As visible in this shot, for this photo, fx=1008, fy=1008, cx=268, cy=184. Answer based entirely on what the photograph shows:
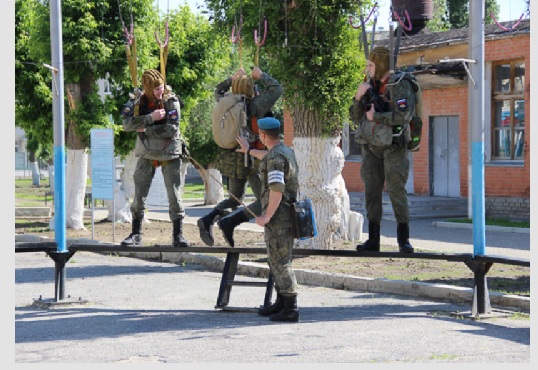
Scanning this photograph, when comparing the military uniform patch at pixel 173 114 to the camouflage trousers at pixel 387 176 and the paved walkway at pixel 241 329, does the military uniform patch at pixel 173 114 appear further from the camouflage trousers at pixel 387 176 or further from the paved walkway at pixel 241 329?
the camouflage trousers at pixel 387 176

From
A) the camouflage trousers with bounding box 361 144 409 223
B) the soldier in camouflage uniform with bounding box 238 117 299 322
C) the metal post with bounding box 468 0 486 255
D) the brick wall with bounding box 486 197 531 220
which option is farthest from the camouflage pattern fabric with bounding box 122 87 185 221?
the brick wall with bounding box 486 197 531 220

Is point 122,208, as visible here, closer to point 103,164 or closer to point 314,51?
point 103,164

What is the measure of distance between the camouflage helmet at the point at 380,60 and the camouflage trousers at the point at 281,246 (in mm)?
1927

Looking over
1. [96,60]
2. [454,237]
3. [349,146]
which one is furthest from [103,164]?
[349,146]

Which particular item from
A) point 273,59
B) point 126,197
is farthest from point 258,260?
point 126,197

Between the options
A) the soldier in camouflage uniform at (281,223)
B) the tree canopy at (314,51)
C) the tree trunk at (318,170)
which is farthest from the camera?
the tree trunk at (318,170)

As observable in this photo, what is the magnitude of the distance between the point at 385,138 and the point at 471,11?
170cm

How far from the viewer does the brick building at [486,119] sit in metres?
23.1

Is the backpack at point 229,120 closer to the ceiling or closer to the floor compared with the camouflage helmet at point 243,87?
closer to the floor

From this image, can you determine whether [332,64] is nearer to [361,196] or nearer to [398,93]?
[398,93]

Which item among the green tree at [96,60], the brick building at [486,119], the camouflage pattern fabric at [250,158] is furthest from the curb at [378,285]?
the brick building at [486,119]

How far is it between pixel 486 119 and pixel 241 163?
14.5 meters

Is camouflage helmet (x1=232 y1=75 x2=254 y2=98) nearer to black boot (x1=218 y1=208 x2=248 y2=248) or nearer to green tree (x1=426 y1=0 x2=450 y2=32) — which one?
black boot (x1=218 y1=208 x2=248 y2=248)

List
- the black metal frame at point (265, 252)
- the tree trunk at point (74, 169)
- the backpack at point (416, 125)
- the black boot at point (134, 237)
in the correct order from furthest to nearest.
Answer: the tree trunk at point (74, 169) → the black boot at point (134, 237) → the backpack at point (416, 125) → the black metal frame at point (265, 252)
